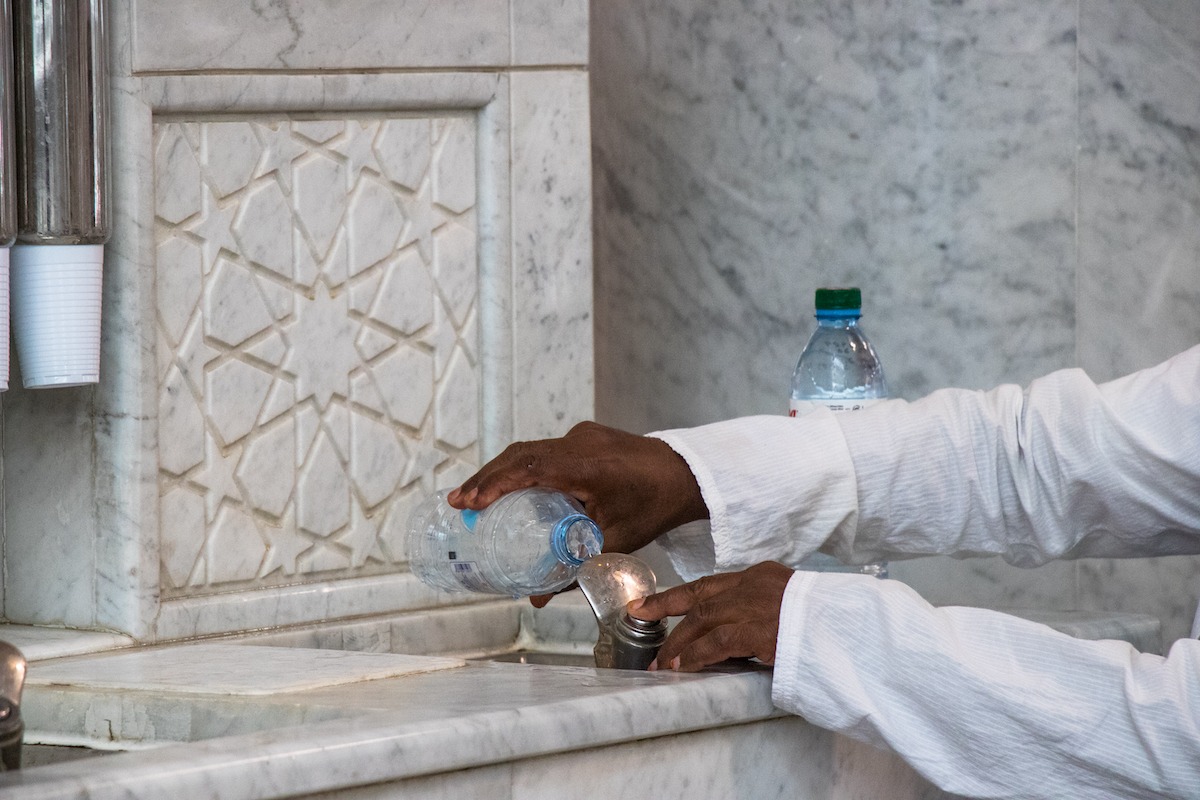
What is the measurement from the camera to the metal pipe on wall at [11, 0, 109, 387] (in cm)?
145

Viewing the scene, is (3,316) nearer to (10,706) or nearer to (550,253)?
(10,706)

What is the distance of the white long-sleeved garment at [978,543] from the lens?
4.07ft

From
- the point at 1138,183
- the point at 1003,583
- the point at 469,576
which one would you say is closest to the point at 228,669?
the point at 469,576

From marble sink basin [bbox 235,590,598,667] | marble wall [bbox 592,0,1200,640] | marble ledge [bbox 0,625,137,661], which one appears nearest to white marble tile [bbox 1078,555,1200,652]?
marble wall [bbox 592,0,1200,640]

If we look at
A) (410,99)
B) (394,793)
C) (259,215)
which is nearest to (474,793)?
(394,793)

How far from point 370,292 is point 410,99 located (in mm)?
184

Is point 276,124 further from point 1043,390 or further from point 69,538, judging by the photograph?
point 1043,390

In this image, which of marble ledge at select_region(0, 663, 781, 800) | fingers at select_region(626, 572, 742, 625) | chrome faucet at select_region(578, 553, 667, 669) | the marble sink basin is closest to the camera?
marble ledge at select_region(0, 663, 781, 800)

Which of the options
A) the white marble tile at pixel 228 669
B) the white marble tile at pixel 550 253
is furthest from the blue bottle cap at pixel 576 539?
the white marble tile at pixel 550 253

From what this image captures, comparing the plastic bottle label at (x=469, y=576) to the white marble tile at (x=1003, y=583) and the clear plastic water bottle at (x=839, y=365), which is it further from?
the white marble tile at (x=1003, y=583)

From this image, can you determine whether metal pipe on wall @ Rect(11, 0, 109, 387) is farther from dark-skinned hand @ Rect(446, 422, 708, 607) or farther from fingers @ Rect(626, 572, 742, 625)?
fingers @ Rect(626, 572, 742, 625)

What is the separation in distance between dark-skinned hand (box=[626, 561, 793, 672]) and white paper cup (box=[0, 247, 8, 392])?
1.77ft

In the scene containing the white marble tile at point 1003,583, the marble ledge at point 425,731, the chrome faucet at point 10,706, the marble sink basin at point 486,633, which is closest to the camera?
the marble ledge at point 425,731

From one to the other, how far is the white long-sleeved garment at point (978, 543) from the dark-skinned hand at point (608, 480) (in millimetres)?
27
